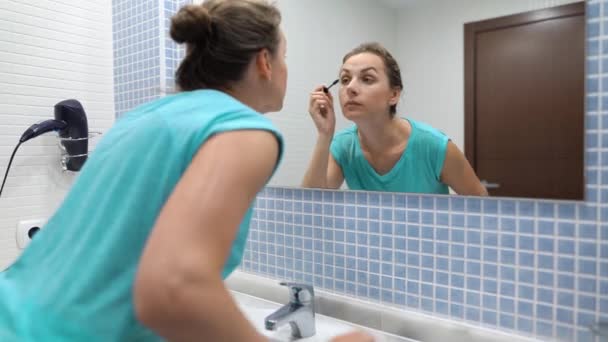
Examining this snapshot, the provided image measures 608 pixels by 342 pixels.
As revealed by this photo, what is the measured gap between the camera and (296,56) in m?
1.11

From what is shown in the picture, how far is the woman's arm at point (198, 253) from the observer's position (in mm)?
437

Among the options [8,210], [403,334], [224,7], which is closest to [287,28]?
[224,7]

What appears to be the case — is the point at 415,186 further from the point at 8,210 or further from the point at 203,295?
the point at 8,210

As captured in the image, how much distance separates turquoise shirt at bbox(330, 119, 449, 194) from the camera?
880mm

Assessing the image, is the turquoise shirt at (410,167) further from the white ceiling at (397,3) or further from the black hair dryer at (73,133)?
the black hair dryer at (73,133)

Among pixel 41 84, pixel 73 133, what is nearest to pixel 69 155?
pixel 73 133

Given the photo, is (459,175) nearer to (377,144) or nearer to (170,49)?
(377,144)

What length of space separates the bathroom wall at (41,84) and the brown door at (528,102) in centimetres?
114

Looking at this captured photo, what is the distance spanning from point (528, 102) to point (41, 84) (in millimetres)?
1274

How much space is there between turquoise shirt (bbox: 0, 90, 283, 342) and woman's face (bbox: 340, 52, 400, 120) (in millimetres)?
458

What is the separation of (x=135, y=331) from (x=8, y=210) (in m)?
0.93

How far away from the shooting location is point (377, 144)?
97cm

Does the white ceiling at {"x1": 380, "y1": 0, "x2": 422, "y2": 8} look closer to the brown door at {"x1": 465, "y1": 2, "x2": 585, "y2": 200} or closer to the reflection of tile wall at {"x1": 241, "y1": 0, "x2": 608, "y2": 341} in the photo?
the brown door at {"x1": 465, "y1": 2, "x2": 585, "y2": 200}

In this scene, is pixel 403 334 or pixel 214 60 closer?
pixel 214 60
